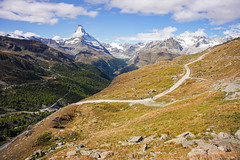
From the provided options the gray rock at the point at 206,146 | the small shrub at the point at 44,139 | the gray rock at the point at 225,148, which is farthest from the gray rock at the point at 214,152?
the small shrub at the point at 44,139

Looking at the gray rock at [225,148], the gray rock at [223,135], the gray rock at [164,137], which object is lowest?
the gray rock at [164,137]

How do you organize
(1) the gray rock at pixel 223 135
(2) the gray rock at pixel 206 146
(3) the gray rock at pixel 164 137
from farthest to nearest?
(3) the gray rock at pixel 164 137 < (1) the gray rock at pixel 223 135 < (2) the gray rock at pixel 206 146

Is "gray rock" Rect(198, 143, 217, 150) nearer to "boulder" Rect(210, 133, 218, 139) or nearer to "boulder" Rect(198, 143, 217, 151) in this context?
"boulder" Rect(198, 143, 217, 151)

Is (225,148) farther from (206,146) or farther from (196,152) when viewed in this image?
(196,152)

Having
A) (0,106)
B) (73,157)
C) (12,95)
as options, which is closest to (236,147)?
(73,157)

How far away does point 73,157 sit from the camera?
2394cm

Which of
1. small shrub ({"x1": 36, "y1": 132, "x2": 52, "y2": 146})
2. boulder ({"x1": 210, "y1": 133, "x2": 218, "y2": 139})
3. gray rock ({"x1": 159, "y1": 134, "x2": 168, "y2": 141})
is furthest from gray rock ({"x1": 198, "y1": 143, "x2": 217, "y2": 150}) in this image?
small shrub ({"x1": 36, "y1": 132, "x2": 52, "y2": 146})

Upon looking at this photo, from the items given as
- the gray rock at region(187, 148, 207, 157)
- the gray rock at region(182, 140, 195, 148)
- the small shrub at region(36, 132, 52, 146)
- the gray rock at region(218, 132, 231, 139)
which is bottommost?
the small shrub at region(36, 132, 52, 146)

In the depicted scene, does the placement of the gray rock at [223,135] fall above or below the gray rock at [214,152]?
below

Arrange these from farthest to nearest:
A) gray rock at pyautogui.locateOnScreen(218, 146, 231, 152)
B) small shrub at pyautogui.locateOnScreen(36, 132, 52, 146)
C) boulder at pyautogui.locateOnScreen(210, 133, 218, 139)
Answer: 1. small shrub at pyautogui.locateOnScreen(36, 132, 52, 146)
2. boulder at pyautogui.locateOnScreen(210, 133, 218, 139)
3. gray rock at pyautogui.locateOnScreen(218, 146, 231, 152)

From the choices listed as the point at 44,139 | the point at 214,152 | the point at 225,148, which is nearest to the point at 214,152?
the point at 214,152

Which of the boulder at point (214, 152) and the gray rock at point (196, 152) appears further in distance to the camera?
the gray rock at point (196, 152)

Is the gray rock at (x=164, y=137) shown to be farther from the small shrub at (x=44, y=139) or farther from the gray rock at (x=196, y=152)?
the small shrub at (x=44, y=139)

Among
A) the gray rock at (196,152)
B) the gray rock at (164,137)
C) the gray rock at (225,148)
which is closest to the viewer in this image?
the gray rock at (225,148)
